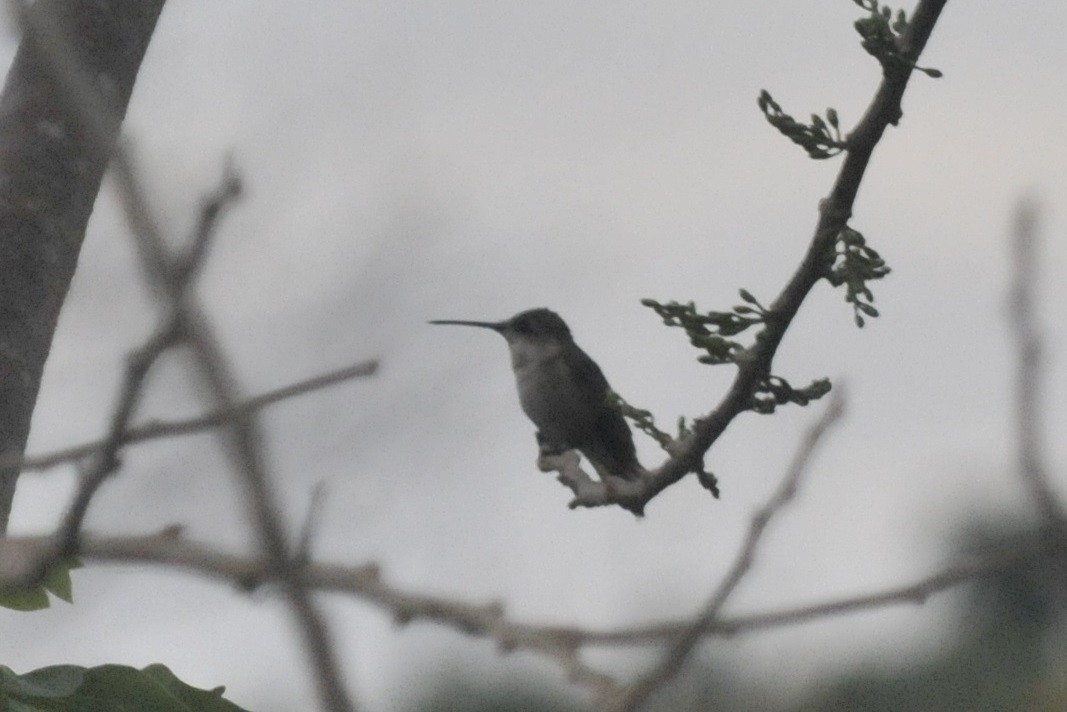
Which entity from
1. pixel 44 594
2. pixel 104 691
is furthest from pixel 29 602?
pixel 104 691

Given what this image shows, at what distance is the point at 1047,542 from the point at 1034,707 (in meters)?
16.7

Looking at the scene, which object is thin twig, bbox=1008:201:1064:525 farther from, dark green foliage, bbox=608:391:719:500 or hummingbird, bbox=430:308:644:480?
hummingbird, bbox=430:308:644:480

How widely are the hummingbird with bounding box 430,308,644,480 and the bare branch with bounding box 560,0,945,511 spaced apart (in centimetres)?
265

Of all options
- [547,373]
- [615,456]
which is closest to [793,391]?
[615,456]

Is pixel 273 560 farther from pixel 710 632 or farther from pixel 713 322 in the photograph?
pixel 713 322

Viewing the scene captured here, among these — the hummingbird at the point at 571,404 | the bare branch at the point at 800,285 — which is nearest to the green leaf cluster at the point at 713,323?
the bare branch at the point at 800,285

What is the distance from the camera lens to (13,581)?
1.53m

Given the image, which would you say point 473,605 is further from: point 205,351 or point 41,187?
point 41,187

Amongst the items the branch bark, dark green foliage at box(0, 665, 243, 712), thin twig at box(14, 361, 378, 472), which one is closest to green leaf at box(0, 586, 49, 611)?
dark green foliage at box(0, 665, 243, 712)

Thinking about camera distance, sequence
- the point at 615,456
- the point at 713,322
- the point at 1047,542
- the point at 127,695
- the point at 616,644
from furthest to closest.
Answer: the point at 615,456 → the point at 713,322 → the point at 127,695 → the point at 1047,542 → the point at 616,644

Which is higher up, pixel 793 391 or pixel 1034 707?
pixel 1034 707

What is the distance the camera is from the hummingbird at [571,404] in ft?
23.9

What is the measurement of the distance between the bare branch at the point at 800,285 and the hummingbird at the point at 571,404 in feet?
8.68

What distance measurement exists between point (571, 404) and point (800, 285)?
4.07 m
